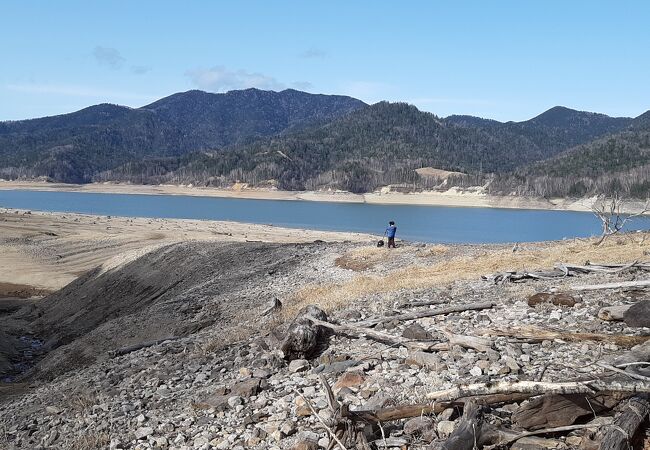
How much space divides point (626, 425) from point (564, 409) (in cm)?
60

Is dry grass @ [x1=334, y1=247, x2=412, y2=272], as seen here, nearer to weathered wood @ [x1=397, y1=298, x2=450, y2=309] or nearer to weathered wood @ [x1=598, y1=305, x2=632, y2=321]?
weathered wood @ [x1=397, y1=298, x2=450, y2=309]

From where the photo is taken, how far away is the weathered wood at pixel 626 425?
510cm

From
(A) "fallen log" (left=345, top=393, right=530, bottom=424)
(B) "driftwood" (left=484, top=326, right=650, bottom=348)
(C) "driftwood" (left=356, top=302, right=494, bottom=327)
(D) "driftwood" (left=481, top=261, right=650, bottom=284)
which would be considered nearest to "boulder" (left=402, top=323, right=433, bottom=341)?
(B) "driftwood" (left=484, top=326, right=650, bottom=348)

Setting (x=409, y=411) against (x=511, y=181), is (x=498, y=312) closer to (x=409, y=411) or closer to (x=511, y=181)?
(x=409, y=411)

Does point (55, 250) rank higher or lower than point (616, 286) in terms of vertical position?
lower

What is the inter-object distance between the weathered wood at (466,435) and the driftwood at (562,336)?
2.69 meters

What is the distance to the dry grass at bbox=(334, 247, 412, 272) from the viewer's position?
68.6 feet

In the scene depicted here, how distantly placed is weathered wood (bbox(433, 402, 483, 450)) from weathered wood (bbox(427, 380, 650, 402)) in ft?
1.20

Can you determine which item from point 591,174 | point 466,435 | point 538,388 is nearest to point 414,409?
point 466,435

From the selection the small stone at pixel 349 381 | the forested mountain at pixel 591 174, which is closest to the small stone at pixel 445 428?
the small stone at pixel 349 381

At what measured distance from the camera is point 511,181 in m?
168

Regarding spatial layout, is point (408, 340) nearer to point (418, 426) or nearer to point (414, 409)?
point (414, 409)

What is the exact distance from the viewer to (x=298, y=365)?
29.1ft

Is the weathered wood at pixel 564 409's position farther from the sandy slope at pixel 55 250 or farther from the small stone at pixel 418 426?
the sandy slope at pixel 55 250
